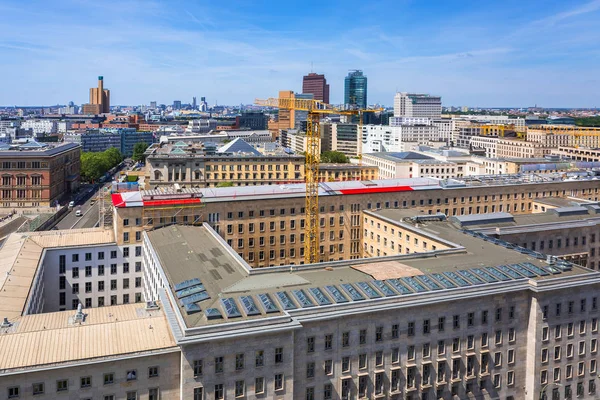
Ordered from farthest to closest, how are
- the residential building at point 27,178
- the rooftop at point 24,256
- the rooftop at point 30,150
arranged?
the rooftop at point 30,150
the residential building at point 27,178
the rooftop at point 24,256

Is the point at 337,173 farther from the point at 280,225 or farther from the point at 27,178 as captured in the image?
the point at 280,225

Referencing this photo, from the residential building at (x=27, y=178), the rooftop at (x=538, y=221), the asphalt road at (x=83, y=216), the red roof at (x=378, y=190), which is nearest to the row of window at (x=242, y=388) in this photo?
the rooftop at (x=538, y=221)

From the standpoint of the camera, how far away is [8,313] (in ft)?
194

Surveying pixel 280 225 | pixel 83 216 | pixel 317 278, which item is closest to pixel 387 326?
pixel 317 278

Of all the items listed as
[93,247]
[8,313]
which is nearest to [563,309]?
[8,313]

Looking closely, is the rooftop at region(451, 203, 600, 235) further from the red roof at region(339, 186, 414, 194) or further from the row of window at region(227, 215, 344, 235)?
the row of window at region(227, 215, 344, 235)

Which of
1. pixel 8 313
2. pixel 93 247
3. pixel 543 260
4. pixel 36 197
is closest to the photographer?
pixel 8 313

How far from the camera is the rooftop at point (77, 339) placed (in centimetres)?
4609

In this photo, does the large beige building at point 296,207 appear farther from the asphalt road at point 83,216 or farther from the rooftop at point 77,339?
the asphalt road at point 83,216

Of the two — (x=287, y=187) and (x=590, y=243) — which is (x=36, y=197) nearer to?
(x=287, y=187)

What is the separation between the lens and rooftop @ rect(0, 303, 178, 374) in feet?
151

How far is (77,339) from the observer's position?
1941 inches

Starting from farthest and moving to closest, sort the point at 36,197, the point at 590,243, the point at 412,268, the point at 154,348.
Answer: the point at 36,197 < the point at 590,243 < the point at 412,268 < the point at 154,348

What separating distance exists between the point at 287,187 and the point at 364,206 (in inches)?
558
